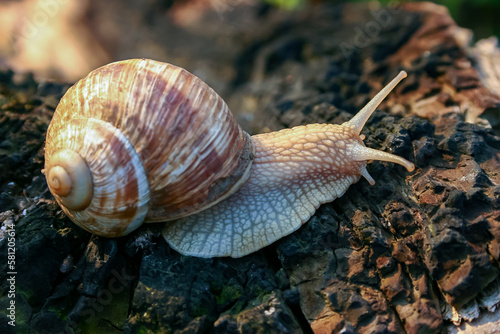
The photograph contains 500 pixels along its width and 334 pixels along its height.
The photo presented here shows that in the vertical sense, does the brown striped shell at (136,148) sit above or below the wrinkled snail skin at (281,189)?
above

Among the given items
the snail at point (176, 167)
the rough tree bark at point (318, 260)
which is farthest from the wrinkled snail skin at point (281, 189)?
the rough tree bark at point (318, 260)

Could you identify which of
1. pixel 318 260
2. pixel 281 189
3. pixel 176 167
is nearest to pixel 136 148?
pixel 176 167

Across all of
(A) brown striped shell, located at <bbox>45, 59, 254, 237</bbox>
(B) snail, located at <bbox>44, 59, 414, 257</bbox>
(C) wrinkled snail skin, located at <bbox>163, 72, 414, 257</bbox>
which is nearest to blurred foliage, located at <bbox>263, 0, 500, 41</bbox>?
(C) wrinkled snail skin, located at <bbox>163, 72, 414, 257</bbox>

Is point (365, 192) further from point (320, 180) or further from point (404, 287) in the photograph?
point (404, 287)

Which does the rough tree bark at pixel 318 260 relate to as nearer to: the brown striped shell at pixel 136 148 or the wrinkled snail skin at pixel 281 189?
the wrinkled snail skin at pixel 281 189

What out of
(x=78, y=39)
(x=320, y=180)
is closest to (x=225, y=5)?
(x=78, y=39)

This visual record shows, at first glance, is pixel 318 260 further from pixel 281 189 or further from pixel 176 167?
pixel 176 167
